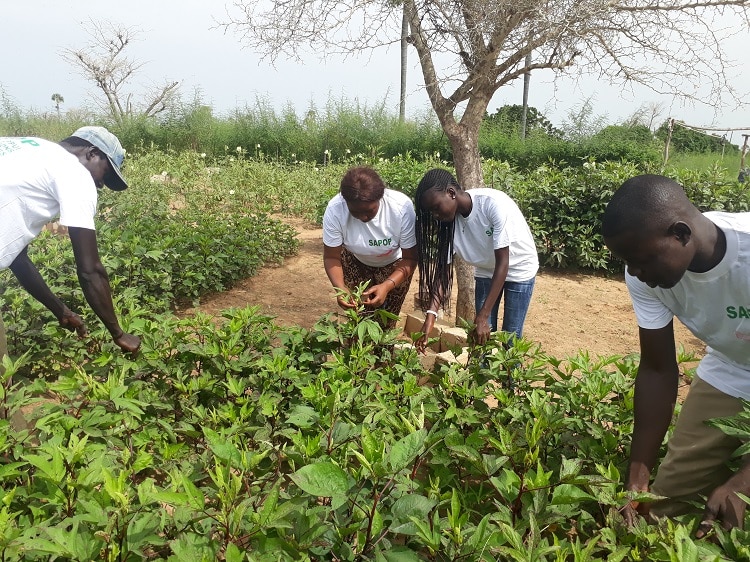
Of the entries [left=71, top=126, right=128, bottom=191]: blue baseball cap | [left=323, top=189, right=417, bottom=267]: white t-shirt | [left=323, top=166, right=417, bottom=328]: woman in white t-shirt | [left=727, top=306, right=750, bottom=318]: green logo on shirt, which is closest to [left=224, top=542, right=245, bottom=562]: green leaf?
[left=727, top=306, right=750, bottom=318]: green logo on shirt

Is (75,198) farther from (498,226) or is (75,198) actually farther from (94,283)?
(498,226)

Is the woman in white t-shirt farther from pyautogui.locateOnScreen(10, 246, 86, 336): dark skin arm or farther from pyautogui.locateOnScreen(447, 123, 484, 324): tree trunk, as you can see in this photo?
pyautogui.locateOnScreen(10, 246, 86, 336): dark skin arm

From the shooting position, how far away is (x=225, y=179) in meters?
9.67

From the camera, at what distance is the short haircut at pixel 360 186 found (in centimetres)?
320

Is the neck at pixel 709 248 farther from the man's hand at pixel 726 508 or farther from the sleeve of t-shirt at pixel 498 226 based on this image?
the sleeve of t-shirt at pixel 498 226

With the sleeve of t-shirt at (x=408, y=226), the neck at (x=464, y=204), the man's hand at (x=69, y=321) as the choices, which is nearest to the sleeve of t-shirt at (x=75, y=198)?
the man's hand at (x=69, y=321)

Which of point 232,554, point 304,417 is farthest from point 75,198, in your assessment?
point 232,554

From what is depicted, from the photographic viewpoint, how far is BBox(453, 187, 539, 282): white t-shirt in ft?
10.5

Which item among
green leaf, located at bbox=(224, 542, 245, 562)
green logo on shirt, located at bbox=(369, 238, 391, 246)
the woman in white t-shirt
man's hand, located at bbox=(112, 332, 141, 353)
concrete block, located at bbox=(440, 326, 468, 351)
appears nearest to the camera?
green leaf, located at bbox=(224, 542, 245, 562)

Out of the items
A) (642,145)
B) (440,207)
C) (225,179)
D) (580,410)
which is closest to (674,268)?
(580,410)

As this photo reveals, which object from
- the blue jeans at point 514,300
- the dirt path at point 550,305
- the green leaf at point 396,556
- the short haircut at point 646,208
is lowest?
the dirt path at point 550,305

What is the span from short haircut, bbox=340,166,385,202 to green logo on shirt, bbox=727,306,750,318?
190 centimetres

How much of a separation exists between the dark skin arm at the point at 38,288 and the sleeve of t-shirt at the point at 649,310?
2477mm

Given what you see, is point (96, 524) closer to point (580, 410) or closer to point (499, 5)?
point (580, 410)
